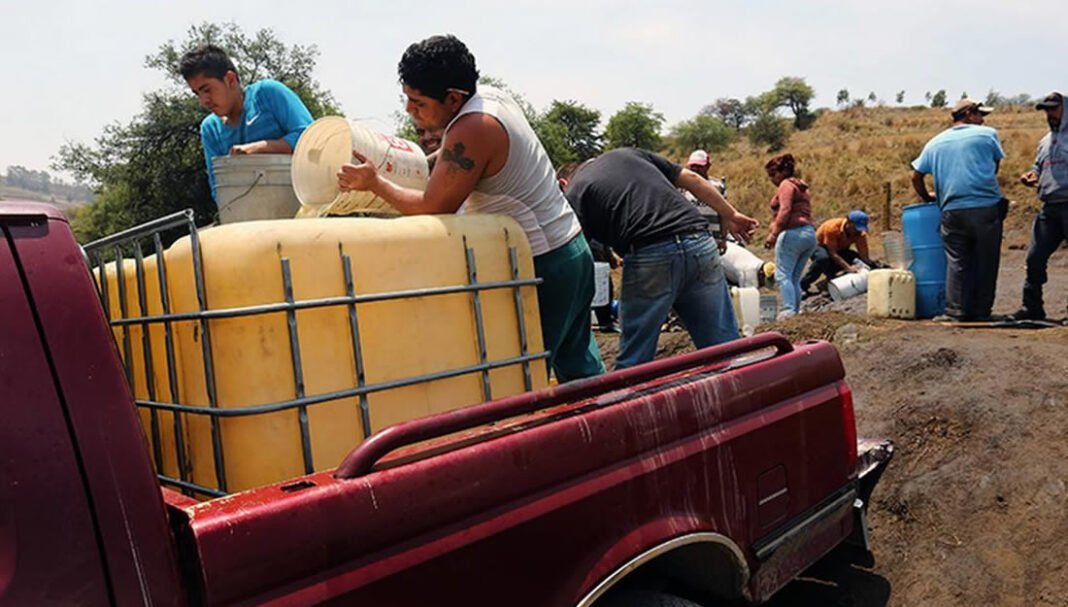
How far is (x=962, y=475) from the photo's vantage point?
3924 millimetres

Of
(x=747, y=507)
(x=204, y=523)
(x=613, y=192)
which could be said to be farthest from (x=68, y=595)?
(x=613, y=192)

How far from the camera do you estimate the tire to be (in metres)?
2.01

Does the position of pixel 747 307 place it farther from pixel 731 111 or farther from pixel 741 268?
pixel 731 111

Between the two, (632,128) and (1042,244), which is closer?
(1042,244)

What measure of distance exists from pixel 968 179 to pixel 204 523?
21.1 ft

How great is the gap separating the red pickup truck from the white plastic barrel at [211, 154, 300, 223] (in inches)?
52.8

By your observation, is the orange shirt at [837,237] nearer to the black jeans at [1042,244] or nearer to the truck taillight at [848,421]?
the black jeans at [1042,244]

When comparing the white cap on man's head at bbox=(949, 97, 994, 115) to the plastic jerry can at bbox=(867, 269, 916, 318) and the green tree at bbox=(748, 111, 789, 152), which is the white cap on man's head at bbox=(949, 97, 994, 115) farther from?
the green tree at bbox=(748, 111, 789, 152)

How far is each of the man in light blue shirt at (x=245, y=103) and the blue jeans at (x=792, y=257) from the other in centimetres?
544

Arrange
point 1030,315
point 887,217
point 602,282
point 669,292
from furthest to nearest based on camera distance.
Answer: point 887,217 < point 602,282 < point 1030,315 < point 669,292

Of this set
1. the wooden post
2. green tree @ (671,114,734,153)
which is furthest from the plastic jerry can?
green tree @ (671,114,734,153)

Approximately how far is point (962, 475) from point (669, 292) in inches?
71.8

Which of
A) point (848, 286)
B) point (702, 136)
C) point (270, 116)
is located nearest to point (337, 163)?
point (270, 116)

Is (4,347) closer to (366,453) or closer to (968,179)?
(366,453)
